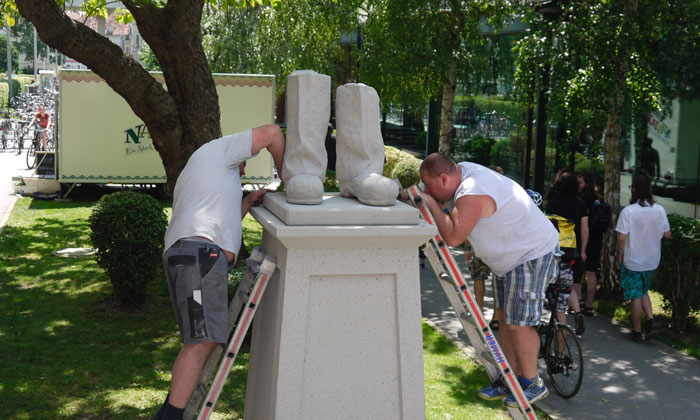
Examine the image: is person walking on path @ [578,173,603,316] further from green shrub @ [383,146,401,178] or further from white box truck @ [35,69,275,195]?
white box truck @ [35,69,275,195]

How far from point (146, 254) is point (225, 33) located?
1837 centimetres

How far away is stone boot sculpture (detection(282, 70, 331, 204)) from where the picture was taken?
459 cm

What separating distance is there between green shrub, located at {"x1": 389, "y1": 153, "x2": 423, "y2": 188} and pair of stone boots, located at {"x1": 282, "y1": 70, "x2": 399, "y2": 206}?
10.6 metres

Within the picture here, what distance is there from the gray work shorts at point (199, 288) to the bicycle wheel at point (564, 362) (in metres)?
3.77

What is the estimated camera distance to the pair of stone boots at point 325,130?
4.60 metres

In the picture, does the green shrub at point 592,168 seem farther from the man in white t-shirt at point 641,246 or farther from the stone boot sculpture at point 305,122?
the stone boot sculpture at point 305,122

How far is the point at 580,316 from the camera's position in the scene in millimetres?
8422

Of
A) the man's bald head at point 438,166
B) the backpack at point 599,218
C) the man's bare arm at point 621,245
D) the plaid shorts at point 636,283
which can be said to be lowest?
the plaid shorts at point 636,283

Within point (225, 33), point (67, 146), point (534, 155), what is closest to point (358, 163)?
point (534, 155)

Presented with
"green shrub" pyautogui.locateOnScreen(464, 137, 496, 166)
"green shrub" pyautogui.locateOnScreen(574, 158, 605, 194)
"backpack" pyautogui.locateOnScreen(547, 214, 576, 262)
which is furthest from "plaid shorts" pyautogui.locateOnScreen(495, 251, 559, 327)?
"green shrub" pyautogui.locateOnScreen(464, 137, 496, 166)

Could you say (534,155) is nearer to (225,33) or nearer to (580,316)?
(580,316)

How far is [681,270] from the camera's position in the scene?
8.59 m

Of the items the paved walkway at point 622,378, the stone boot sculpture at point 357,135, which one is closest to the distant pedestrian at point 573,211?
the paved walkway at point 622,378

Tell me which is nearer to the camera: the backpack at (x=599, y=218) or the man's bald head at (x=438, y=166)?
the man's bald head at (x=438, y=166)
